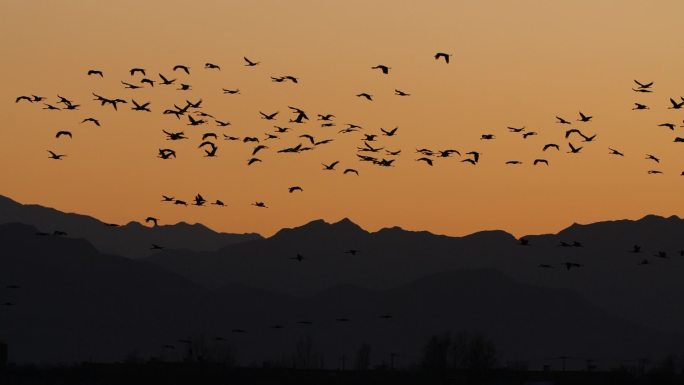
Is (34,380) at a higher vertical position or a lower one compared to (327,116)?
lower

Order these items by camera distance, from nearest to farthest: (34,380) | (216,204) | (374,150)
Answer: (216,204) → (374,150) → (34,380)

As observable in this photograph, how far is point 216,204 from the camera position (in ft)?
310

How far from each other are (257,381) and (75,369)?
1978 cm

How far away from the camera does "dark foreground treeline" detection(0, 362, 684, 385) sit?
150 m

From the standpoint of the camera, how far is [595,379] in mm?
156625

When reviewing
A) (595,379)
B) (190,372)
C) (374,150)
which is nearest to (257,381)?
(190,372)

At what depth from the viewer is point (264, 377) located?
159 m

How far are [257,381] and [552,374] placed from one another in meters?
28.0

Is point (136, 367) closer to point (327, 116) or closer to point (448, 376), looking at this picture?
point (448, 376)

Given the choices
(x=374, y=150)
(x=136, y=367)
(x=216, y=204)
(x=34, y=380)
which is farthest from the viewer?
(x=136, y=367)

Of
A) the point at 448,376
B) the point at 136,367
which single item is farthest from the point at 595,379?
the point at 136,367

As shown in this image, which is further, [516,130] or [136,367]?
[136,367]

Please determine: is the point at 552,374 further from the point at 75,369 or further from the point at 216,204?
the point at 216,204

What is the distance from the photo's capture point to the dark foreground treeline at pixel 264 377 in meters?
150
